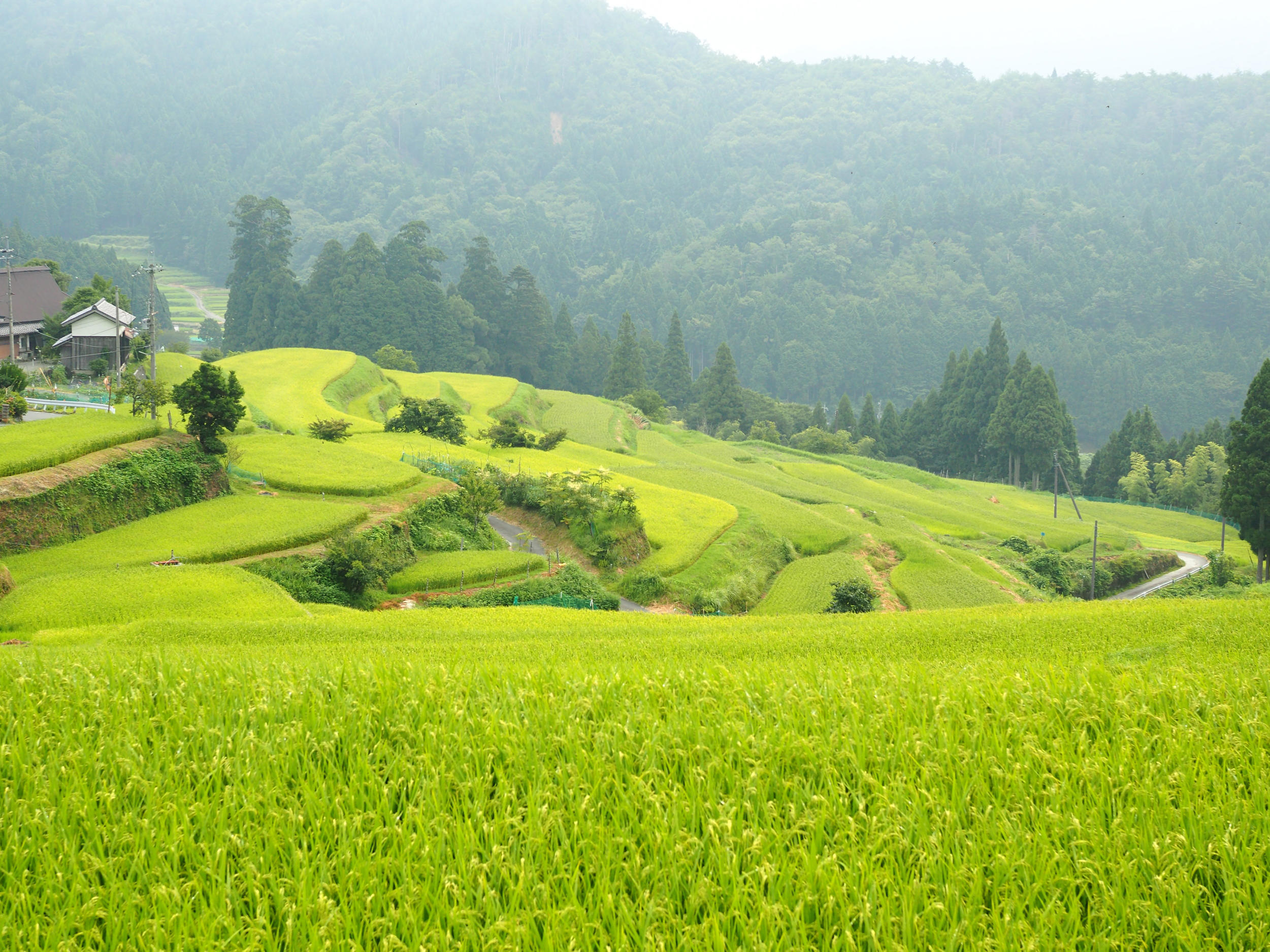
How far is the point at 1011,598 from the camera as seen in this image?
40.4 m

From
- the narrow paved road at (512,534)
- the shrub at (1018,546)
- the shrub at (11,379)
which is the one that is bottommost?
the narrow paved road at (512,534)

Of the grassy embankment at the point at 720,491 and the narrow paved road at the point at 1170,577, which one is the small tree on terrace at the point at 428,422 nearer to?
the grassy embankment at the point at 720,491

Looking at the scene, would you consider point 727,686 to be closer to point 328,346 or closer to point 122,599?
point 122,599

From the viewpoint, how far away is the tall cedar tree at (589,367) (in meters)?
128

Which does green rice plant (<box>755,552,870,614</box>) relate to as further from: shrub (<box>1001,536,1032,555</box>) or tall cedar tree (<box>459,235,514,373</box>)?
tall cedar tree (<box>459,235,514,373</box>)

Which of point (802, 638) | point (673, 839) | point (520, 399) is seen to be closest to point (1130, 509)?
point (520, 399)

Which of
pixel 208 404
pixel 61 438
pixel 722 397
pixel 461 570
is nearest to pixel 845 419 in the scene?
pixel 722 397

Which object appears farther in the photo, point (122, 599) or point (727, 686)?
point (122, 599)

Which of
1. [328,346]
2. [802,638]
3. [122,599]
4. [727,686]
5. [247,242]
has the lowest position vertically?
[122,599]

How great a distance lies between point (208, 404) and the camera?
32531 millimetres

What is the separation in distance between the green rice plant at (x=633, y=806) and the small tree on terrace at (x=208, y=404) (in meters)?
25.8

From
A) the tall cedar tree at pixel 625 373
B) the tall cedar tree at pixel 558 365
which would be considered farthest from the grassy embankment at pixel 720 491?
the tall cedar tree at pixel 558 365

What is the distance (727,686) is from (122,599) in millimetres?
19434

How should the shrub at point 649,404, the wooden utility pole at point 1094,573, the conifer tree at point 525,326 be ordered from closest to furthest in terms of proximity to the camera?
the wooden utility pole at point 1094,573, the shrub at point 649,404, the conifer tree at point 525,326
